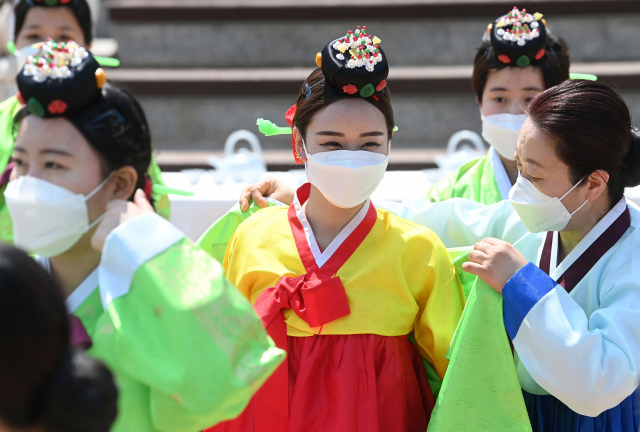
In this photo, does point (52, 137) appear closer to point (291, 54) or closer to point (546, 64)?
point (546, 64)

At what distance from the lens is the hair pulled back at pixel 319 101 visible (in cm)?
203

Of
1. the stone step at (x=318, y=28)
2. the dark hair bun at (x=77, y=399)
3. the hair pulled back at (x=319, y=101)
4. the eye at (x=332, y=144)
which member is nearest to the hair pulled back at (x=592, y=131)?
the hair pulled back at (x=319, y=101)

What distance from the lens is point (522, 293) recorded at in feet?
5.89

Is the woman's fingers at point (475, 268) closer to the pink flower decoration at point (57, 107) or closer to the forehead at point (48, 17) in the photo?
the pink flower decoration at point (57, 107)

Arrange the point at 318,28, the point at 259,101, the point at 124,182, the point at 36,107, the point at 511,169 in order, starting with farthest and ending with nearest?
the point at 318,28, the point at 259,101, the point at 511,169, the point at 124,182, the point at 36,107

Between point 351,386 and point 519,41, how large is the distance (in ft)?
4.85

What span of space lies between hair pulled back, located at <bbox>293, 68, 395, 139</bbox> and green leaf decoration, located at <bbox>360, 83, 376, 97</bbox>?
2cm

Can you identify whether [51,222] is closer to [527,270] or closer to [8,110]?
[527,270]

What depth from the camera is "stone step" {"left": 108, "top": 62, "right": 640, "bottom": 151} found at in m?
5.74

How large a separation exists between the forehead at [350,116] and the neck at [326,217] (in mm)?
226

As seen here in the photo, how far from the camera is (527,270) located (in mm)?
1827

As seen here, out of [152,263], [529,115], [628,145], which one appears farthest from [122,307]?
[628,145]

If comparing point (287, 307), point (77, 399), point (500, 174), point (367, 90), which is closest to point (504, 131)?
point (500, 174)

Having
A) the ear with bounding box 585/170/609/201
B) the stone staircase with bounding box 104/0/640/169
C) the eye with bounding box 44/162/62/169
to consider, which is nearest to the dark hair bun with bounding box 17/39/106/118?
the eye with bounding box 44/162/62/169
